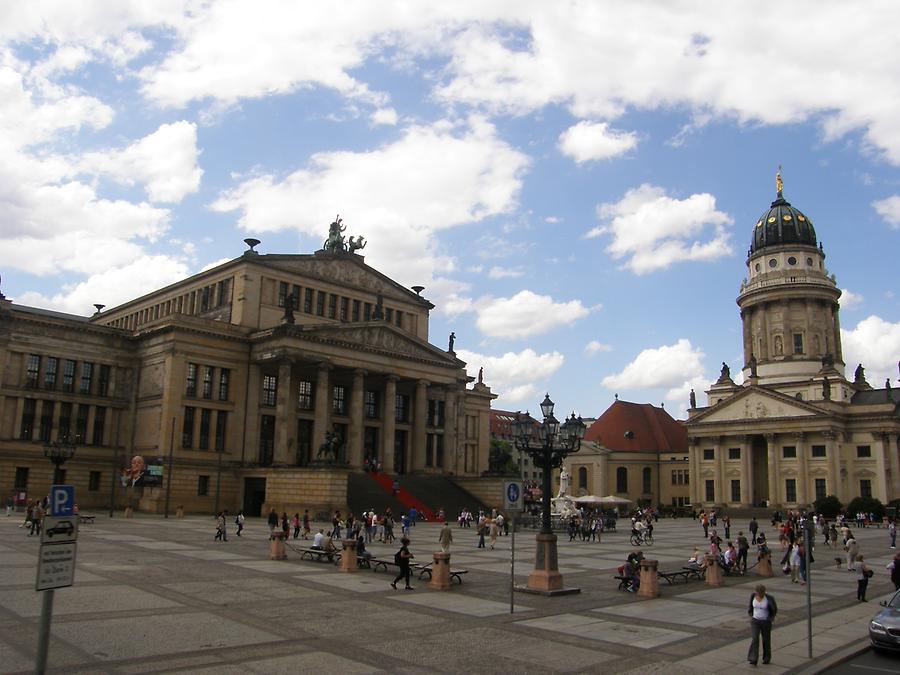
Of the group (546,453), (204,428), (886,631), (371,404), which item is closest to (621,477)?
(371,404)

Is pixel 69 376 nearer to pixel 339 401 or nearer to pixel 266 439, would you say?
pixel 266 439

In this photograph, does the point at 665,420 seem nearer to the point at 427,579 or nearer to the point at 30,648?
the point at 427,579

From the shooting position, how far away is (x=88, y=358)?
64.5 m

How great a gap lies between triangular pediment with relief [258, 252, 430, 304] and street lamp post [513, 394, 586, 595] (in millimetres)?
49484

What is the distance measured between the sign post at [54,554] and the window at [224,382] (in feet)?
186

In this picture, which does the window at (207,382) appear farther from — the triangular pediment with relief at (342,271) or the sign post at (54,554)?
the sign post at (54,554)

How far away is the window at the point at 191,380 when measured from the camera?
206ft

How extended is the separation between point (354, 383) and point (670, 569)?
41.3 metres

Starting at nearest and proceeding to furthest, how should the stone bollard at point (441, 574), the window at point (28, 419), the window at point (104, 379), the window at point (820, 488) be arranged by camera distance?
1. the stone bollard at point (441, 574)
2. the window at point (28, 419)
3. the window at point (104, 379)
4. the window at point (820, 488)

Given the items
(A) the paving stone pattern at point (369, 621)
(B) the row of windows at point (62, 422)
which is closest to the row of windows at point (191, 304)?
(B) the row of windows at point (62, 422)

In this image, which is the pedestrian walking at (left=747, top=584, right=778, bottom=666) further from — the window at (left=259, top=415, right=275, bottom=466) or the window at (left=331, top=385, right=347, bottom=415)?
the window at (left=331, top=385, right=347, bottom=415)

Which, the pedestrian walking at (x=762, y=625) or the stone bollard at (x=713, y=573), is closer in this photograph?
the pedestrian walking at (x=762, y=625)

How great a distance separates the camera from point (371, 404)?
75.2 meters

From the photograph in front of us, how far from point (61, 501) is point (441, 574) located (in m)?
15.2
